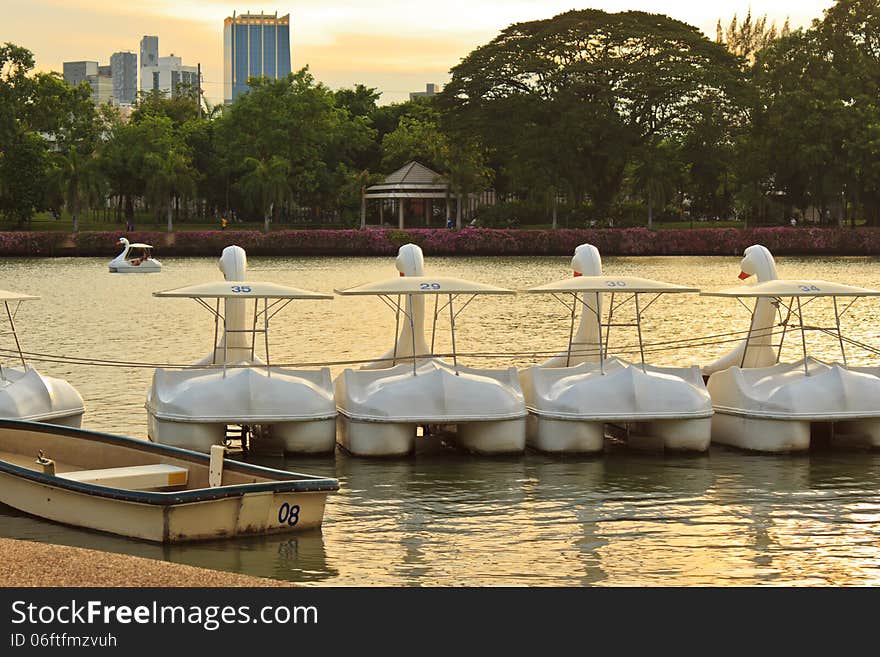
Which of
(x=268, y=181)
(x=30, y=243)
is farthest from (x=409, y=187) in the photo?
(x=30, y=243)

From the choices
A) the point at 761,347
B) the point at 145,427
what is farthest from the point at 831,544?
the point at 145,427

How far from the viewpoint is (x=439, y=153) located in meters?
105

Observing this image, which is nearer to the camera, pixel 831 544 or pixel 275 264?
pixel 831 544

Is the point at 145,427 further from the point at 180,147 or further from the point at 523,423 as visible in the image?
the point at 180,147

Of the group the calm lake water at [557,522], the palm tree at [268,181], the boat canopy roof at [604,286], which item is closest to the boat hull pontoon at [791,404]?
the calm lake water at [557,522]

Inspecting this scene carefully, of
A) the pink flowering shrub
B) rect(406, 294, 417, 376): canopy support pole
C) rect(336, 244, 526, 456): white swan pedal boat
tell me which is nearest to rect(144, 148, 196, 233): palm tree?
the pink flowering shrub

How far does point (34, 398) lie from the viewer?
63.7 feet

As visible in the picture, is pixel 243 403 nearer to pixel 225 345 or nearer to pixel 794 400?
pixel 225 345

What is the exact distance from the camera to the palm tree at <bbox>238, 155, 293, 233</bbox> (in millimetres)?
100812

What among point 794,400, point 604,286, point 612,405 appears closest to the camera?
point 612,405

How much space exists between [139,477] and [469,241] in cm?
8387

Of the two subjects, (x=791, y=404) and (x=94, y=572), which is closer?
(x=94, y=572)

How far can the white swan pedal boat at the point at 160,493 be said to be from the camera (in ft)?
47.3

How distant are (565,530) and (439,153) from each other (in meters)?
90.1
